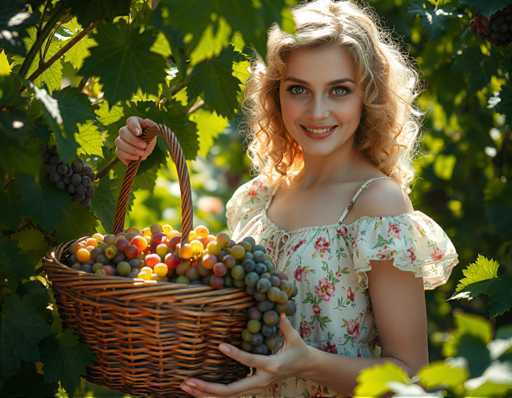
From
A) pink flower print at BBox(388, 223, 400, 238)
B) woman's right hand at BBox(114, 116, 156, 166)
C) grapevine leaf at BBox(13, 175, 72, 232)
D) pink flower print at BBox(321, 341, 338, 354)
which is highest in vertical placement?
woman's right hand at BBox(114, 116, 156, 166)

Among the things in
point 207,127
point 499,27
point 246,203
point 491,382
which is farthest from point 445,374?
point 207,127

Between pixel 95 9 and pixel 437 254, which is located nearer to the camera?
pixel 95 9

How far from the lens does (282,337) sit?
2.09 metres

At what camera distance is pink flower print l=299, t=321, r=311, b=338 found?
Answer: 7.86 feet

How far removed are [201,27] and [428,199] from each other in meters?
4.16

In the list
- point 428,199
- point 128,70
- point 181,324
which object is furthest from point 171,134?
point 428,199

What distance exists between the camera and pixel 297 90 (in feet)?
8.16

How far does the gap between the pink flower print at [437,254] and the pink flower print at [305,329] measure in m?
0.40

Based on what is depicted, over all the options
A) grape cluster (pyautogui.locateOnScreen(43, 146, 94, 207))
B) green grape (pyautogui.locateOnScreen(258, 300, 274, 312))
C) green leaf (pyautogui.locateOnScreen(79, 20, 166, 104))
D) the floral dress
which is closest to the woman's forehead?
the floral dress

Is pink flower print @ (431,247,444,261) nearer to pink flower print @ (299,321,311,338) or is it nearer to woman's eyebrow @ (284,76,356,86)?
pink flower print @ (299,321,311,338)

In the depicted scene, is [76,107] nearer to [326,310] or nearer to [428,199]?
[326,310]

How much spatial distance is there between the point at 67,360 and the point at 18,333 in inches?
5.1

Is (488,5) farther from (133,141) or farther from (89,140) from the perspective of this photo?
(89,140)

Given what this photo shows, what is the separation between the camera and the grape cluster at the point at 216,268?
6.18 feet
